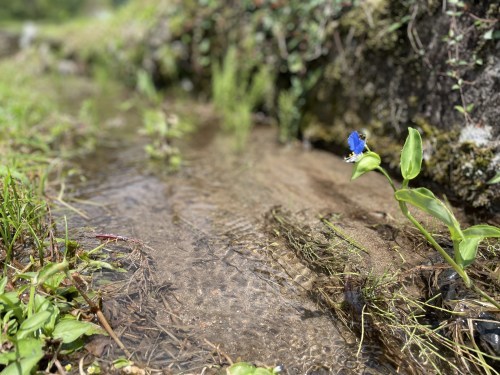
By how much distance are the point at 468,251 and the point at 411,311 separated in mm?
305

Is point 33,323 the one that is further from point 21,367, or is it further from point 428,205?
point 428,205

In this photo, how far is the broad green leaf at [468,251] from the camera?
1.26m

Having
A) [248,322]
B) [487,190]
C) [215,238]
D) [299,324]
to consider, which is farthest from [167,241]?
[487,190]

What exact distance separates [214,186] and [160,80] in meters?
3.85

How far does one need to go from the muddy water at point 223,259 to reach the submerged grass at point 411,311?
0.20 feet

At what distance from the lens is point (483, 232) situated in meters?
1.24

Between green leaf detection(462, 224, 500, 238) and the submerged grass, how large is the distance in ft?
0.82

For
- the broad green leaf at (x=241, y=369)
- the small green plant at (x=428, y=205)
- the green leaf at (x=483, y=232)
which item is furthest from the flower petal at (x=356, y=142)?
the broad green leaf at (x=241, y=369)

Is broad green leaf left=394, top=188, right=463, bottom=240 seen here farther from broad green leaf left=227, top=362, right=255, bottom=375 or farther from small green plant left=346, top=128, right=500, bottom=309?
broad green leaf left=227, top=362, right=255, bottom=375

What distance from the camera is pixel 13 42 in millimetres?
11445

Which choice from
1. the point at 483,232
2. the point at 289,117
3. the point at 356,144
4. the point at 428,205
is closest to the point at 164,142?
the point at 289,117

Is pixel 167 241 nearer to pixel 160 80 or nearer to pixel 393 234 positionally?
pixel 393 234

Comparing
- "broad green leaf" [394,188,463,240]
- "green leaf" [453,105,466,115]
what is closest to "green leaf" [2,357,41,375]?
"broad green leaf" [394,188,463,240]

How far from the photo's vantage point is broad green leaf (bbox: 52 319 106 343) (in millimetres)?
1152
